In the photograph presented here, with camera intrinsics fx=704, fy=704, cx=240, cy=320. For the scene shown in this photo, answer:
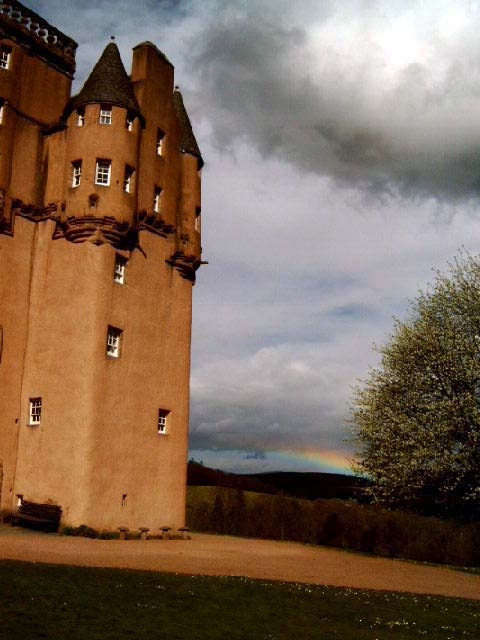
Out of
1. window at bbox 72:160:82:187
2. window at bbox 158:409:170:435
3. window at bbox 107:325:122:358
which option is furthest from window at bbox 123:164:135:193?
window at bbox 158:409:170:435

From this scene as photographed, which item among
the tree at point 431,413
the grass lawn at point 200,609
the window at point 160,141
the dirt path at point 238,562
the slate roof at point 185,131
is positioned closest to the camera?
the grass lawn at point 200,609

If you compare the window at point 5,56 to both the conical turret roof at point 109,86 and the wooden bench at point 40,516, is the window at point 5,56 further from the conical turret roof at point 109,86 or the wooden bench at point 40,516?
the wooden bench at point 40,516

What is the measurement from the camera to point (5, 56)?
33.4 m

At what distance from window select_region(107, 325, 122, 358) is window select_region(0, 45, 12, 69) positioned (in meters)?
13.6

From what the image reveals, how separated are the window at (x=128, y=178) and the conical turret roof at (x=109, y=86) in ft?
9.53

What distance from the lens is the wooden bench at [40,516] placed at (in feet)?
92.7

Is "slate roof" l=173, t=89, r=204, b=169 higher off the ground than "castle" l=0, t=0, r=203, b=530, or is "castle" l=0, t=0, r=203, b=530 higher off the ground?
"slate roof" l=173, t=89, r=204, b=169

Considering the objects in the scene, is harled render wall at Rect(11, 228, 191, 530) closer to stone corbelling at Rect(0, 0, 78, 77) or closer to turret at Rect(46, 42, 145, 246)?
turret at Rect(46, 42, 145, 246)

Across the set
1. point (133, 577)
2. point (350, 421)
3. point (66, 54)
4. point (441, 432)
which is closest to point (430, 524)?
point (350, 421)

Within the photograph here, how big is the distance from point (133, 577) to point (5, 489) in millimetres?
16660

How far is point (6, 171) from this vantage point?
3225 cm

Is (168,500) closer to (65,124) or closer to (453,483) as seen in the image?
(453,483)

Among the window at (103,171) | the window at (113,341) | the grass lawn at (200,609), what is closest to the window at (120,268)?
the window at (113,341)

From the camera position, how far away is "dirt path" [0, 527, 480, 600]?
19.0m
